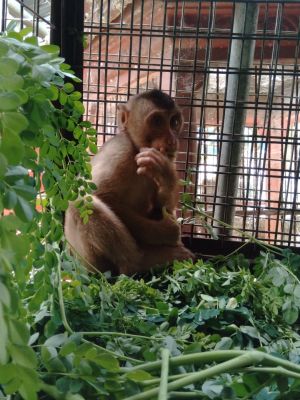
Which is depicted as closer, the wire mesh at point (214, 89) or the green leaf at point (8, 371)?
the green leaf at point (8, 371)

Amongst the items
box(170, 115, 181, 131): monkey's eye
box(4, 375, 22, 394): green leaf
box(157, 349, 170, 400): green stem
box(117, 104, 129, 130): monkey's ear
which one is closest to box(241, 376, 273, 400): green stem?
box(157, 349, 170, 400): green stem

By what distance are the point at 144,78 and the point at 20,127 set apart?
1.96 metres

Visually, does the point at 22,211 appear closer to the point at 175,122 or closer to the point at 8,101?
the point at 8,101

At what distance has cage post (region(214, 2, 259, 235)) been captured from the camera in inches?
81.1

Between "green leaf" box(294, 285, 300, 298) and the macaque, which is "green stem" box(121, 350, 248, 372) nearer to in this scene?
"green leaf" box(294, 285, 300, 298)

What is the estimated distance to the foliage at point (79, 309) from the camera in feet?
1.92

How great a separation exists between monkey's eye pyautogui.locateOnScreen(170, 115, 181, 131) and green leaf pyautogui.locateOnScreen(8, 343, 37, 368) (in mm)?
1862

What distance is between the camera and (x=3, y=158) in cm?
53

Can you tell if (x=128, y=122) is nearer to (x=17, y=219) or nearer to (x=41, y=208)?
(x=41, y=208)

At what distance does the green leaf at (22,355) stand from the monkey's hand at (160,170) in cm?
156

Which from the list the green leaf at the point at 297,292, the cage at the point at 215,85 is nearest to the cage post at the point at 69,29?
the cage at the point at 215,85

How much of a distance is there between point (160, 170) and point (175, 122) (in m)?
0.35

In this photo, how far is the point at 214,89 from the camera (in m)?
2.39

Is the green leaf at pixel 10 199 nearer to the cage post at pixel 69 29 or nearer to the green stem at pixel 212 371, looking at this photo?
the green stem at pixel 212 371
